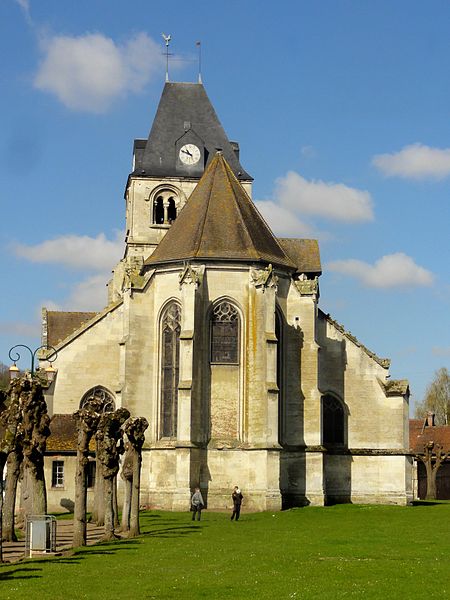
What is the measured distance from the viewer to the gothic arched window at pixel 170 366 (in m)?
44.4

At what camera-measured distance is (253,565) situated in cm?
2152

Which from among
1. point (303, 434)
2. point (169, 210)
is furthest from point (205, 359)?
point (169, 210)

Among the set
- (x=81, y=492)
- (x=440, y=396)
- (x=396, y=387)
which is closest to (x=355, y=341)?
(x=396, y=387)

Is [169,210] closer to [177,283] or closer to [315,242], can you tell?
[315,242]

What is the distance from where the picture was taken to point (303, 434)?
→ 149 ft

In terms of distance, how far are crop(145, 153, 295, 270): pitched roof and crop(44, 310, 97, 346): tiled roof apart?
796 inches

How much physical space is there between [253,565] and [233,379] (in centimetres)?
2232

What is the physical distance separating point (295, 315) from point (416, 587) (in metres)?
29.3

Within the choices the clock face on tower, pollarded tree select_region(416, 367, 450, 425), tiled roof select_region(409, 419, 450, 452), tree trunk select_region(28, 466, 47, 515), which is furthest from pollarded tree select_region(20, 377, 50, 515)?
pollarded tree select_region(416, 367, 450, 425)

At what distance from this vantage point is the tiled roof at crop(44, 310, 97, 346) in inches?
2589

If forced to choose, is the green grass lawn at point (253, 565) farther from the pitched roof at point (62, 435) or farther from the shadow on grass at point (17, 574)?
the pitched roof at point (62, 435)

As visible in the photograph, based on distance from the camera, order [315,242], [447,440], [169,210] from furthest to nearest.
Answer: [447,440] < [169,210] < [315,242]

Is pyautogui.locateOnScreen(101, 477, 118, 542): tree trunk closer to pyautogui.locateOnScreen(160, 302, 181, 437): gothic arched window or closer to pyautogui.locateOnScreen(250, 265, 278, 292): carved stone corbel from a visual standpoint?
pyautogui.locateOnScreen(160, 302, 181, 437): gothic arched window

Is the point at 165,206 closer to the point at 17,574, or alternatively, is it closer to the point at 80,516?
the point at 80,516
